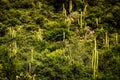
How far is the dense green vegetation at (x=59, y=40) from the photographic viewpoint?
810 inches

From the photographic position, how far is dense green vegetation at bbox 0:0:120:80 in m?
20.6

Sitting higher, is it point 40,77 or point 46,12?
point 46,12

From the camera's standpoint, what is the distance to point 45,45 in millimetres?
24203

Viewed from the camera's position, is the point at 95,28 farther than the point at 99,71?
Yes

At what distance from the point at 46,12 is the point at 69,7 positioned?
2483 millimetres

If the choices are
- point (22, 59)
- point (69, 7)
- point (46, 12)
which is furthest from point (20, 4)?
point (22, 59)

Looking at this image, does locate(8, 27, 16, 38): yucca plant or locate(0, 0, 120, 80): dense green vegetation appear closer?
locate(0, 0, 120, 80): dense green vegetation

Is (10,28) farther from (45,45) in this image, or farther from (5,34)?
(45,45)

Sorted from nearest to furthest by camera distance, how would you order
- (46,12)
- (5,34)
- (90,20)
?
(5,34) < (90,20) < (46,12)

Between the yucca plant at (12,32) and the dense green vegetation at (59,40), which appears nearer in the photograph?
the dense green vegetation at (59,40)

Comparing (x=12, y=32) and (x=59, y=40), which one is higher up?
(x=12, y=32)

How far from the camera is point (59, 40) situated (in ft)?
83.6

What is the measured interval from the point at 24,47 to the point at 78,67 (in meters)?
5.40

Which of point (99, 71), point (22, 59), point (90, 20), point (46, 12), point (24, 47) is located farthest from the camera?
point (46, 12)
